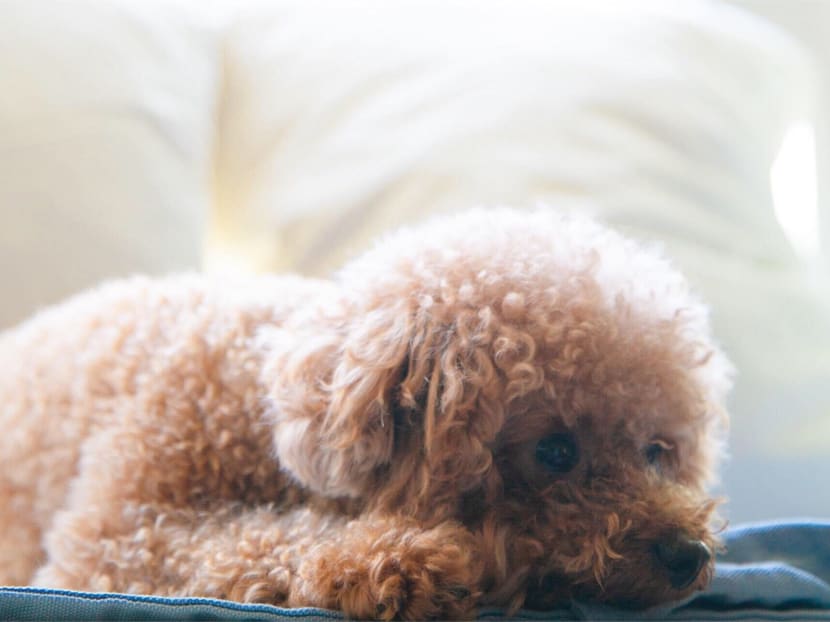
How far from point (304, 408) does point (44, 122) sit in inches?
30.3

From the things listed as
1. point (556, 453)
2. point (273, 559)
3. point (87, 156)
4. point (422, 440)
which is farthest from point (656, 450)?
point (87, 156)

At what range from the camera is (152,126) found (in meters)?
1.46

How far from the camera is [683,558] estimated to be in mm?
815

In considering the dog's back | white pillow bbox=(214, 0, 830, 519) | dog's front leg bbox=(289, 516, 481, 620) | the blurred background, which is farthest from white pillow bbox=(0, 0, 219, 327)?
dog's front leg bbox=(289, 516, 481, 620)

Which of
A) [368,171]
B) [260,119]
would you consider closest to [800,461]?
[368,171]

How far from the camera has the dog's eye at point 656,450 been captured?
3.15 feet

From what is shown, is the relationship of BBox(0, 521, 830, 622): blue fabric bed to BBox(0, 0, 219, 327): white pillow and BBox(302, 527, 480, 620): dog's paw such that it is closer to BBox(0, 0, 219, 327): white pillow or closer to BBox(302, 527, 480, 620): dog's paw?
BBox(302, 527, 480, 620): dog's paw

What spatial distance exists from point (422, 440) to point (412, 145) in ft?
2.39

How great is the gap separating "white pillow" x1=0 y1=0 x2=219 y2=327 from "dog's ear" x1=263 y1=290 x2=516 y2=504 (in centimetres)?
61

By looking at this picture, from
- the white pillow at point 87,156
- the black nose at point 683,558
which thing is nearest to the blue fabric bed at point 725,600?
the black nose at point 683,558

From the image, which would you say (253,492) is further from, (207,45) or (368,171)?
(207,45)

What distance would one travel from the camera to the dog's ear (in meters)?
0.85

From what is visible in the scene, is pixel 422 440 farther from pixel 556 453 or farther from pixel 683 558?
pixel 683 558

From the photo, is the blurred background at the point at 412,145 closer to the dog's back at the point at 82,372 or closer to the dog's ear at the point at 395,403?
the dog's back at the point at 82,372
